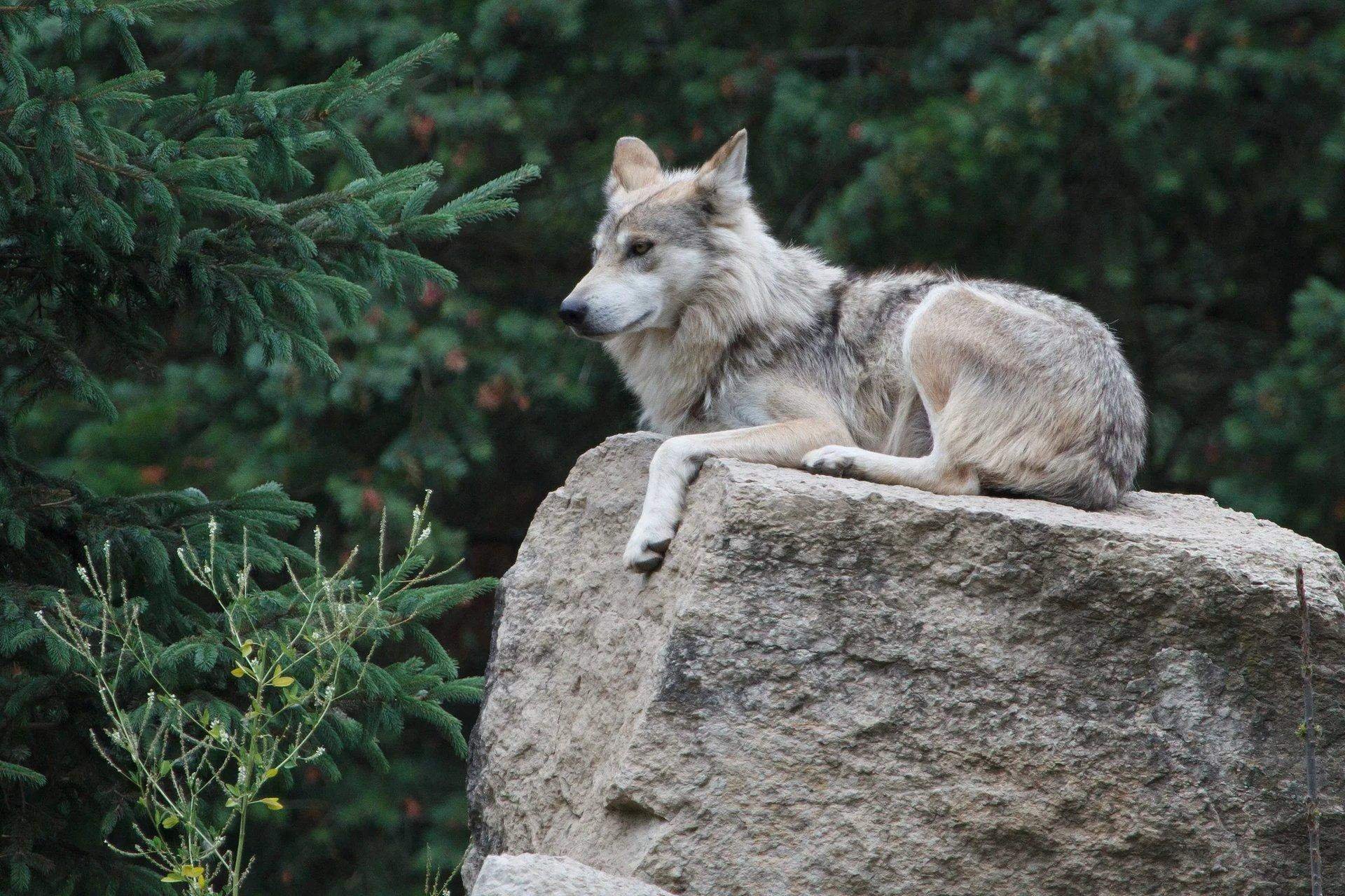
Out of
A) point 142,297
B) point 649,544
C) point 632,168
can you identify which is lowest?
point 649,544

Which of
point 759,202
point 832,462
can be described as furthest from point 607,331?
point 759,202

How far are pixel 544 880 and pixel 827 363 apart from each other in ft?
7.26

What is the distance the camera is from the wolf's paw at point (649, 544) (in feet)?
14.2

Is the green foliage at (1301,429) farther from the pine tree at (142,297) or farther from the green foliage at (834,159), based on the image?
the pine tree at (142,297)

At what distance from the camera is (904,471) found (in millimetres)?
4672

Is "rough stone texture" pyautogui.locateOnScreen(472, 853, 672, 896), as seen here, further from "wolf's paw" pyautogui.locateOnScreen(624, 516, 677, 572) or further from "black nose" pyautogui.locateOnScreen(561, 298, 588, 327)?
"black nose" pyautogui.locateOnScreen(561, 298, 588, 327)

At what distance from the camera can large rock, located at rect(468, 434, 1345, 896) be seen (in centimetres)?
400

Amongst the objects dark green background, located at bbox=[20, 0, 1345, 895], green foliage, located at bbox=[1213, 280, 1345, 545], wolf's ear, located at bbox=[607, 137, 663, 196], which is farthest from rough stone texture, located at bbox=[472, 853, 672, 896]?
green foliage, located at bbox=[1213, 280, 1345, 545]

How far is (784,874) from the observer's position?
13.1 feet

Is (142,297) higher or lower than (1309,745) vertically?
higher

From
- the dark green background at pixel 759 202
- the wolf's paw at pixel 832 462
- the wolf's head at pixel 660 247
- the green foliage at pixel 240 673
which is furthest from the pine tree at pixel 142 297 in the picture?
the dark green background at pixel 759 202

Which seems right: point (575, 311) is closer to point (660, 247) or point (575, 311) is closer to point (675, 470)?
point (660, 247)

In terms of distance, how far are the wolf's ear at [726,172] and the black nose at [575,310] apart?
73cm

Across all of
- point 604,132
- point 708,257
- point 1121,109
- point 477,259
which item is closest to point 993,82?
point 1121,109
